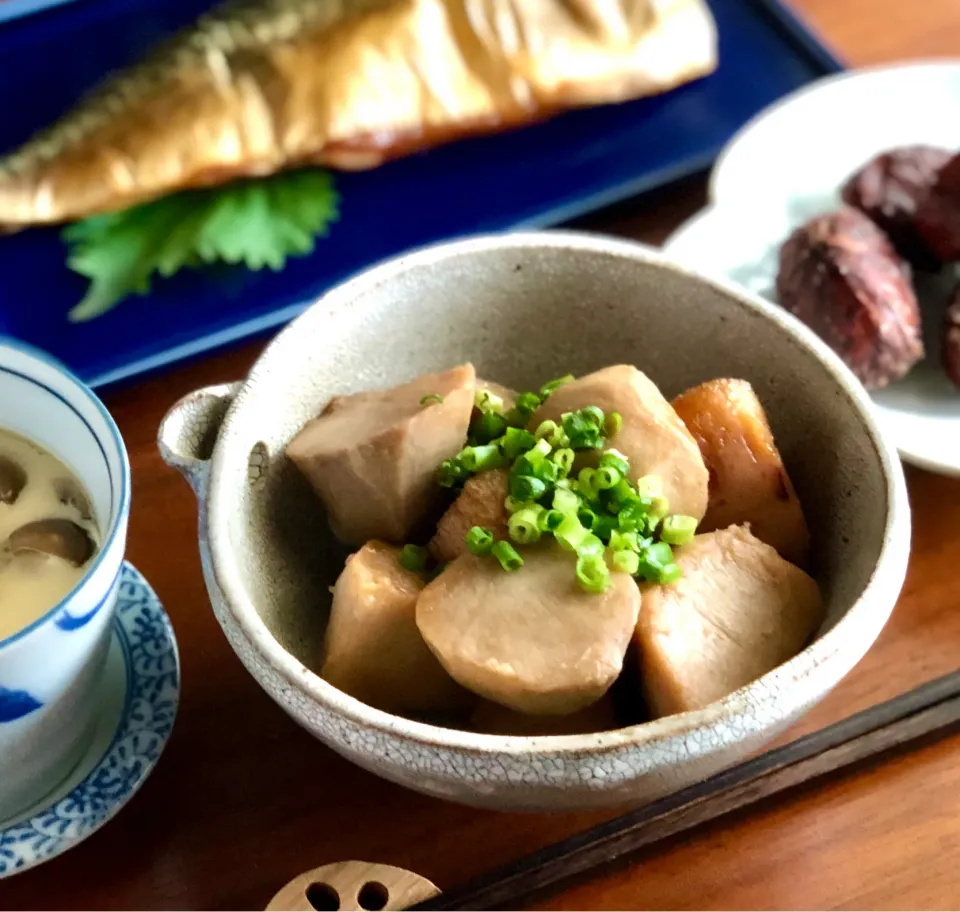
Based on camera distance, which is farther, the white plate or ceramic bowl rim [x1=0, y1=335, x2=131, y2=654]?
the white plate

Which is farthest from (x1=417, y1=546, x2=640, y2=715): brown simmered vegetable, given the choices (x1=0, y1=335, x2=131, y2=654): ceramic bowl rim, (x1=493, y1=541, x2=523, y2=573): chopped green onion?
(x1=0, y1=335, x2=131, y2=654): ceramic bowl rim

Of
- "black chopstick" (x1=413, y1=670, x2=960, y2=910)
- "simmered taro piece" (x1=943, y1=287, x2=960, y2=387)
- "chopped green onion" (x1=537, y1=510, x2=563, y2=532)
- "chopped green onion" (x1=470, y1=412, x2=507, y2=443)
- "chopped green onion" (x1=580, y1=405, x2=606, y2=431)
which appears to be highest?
"chopped green onion" (x1=580, y1=405, x2=606, y2=431)

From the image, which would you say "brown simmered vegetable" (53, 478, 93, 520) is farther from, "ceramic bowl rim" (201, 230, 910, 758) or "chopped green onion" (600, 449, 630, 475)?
"chopped green onion" (600, 449, 630, 475)

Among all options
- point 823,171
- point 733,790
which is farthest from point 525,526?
point 823,171

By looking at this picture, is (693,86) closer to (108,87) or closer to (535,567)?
(108,87)

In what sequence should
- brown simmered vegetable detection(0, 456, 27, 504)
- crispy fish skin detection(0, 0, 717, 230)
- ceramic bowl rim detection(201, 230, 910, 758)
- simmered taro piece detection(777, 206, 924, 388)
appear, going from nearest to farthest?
ceramic bowl rim detection(201, 230, 910, 758), brown simmered vegetable detection(0, 456, 27, 504), simmered taro piece detection(777, 206, 924, 388), crispy fish skin detection(0, 0, 717, 230)

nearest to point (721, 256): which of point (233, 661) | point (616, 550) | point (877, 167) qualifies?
point (877, 167)

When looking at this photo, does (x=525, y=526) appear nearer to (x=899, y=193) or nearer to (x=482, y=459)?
(x=482, y=459)
